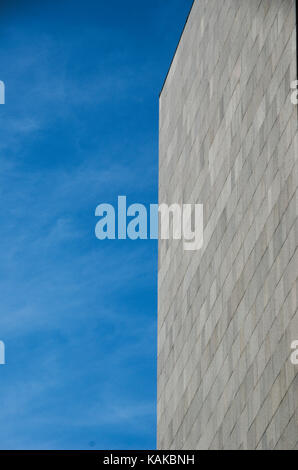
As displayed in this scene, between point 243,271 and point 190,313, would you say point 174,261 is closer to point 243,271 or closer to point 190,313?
point 190,313

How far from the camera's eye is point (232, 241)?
5928 centimetres

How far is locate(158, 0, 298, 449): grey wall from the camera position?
168 ft

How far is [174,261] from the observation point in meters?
72.2

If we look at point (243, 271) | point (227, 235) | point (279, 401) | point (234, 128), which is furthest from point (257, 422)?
point (234, 128)

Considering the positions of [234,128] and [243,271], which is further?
[234,128]

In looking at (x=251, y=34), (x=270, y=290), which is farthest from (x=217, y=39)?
(x=270, y=290)

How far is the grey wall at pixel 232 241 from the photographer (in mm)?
51125

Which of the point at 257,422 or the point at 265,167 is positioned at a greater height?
the point at 265,167

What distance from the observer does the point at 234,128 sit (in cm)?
6119
